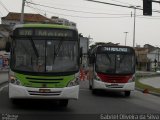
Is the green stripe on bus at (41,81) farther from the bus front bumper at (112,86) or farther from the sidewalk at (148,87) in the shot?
the sidewalk at (148,87)

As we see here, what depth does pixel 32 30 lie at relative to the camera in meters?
18.1

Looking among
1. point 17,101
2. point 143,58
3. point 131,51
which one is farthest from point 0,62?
point 143,58

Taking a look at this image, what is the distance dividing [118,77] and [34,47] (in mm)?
10083

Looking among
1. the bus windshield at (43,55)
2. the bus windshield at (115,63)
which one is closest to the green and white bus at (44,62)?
the bus windshield at (43,55)

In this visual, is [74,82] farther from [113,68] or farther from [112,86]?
[113,68]

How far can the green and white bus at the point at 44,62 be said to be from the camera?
57.1ft

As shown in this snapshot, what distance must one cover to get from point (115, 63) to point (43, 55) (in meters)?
10.2

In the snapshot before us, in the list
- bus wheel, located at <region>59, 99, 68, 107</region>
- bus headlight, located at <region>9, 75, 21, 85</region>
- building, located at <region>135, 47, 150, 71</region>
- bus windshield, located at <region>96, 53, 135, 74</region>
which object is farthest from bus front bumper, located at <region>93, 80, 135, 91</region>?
building, located at <region>135, 47, 150, 71</region>

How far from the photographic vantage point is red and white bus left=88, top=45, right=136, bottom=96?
89.1ft

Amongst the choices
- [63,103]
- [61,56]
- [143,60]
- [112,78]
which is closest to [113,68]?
[112,78]

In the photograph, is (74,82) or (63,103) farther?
(63,103)

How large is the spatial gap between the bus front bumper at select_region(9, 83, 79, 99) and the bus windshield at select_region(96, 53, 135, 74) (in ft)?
32.5

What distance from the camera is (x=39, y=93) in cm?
1734

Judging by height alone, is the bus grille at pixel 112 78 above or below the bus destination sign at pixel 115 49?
below
